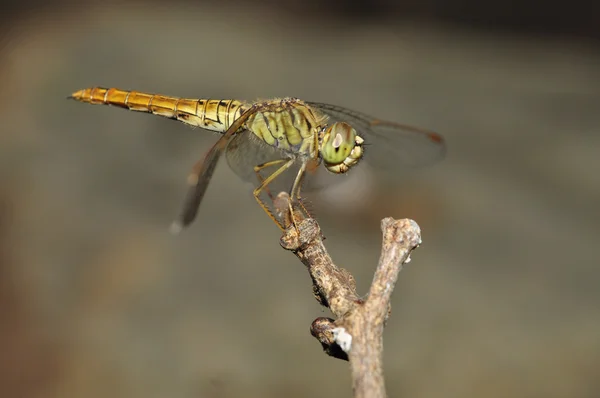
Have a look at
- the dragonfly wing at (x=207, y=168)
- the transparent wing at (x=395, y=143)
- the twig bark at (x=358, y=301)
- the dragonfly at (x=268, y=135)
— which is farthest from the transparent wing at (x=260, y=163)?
the twig bark at (x=358, y=301)

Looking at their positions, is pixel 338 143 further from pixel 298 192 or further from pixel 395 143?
pixel 395 143

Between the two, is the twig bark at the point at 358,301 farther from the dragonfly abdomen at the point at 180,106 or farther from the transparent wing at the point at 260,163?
the dragonfly abdomen at the point at 180,106

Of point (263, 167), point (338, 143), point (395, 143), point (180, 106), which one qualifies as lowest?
point (263, 167)

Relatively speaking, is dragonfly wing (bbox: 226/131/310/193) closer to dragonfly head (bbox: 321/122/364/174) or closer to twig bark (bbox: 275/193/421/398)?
dragonfly head (bbox: 321/122/364/174)

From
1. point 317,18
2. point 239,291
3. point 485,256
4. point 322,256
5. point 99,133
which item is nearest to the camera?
point 322,256

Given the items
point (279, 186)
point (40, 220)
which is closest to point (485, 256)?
point (279, 186)

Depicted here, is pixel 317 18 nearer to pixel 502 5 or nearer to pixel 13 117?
pixel 502 5

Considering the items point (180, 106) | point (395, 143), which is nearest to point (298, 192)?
point (180, 106)
